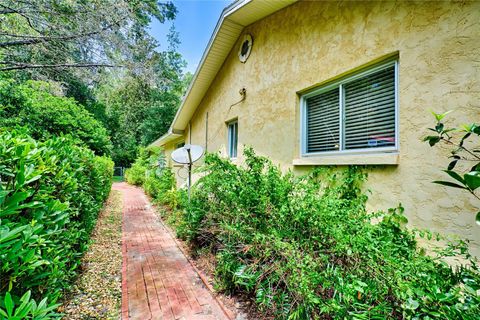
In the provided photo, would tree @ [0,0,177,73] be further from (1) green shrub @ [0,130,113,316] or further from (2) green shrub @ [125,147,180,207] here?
(1) green shrub @ [0,130,113,316]

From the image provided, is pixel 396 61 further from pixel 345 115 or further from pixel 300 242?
pixel 300 242

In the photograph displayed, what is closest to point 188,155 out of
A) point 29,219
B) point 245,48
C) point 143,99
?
point 245,48

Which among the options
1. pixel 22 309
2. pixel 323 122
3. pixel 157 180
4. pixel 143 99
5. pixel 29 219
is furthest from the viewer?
pixel 143 99

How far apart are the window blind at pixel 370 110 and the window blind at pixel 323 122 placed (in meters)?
0.21

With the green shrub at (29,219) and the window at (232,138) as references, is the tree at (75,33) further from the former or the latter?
the green shrub at (29,219)

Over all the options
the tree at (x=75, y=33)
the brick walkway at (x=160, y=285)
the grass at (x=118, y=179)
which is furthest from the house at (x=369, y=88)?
the grass at (x=118, y=179)

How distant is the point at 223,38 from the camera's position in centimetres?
693

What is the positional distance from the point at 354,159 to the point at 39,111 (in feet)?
32.7

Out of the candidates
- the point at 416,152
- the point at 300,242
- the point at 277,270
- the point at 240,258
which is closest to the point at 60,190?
the point at 240,258

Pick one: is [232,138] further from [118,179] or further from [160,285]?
[118,179]

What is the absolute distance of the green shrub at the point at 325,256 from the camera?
1749mm

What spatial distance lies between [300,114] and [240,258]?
302cm

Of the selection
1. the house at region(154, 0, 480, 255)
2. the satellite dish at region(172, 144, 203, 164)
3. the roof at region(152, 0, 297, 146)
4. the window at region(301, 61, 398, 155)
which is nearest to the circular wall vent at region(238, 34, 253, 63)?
the house at region(154, 0, 480, 255)

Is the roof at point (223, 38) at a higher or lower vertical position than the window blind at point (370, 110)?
higher
